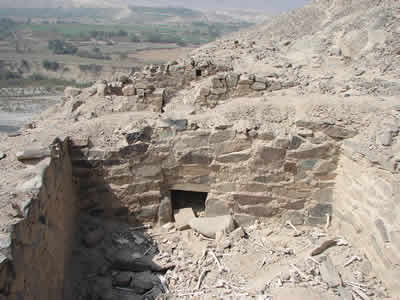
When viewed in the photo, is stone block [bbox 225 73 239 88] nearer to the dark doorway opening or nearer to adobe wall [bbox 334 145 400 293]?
the dark doorway opening

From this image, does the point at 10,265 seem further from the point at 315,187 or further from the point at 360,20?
the point at 360,20

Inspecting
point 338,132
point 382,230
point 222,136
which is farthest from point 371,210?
point 222,136

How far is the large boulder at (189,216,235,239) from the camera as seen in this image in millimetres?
5977

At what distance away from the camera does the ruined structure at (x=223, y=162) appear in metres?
4.85

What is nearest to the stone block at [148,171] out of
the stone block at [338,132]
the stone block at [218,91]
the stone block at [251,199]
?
the stone block at [251,199]

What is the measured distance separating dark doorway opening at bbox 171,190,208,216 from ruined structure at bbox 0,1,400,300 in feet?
0.09

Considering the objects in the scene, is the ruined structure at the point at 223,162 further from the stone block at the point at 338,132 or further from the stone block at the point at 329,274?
the stone block at the point at 329,274

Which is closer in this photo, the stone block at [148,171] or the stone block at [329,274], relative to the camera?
the stone block at [329,274]

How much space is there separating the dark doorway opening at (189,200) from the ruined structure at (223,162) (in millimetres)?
27

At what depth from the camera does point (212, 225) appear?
19.9 ft

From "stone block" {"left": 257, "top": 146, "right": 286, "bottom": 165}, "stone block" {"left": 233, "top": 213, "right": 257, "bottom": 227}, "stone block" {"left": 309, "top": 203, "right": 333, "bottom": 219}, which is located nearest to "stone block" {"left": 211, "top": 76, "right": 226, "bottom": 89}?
"stone block" {"left": 257, "top": 146, "right": 286, "bottom": 165}

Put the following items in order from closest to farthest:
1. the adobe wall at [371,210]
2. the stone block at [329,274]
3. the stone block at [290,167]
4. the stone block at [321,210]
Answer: the adobe wall at [371,210]
the stone block at [329,274]
the stone block at [290,167]
the stone block at [321,210]

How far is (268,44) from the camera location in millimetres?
13297

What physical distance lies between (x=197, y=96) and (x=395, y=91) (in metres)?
4.24
